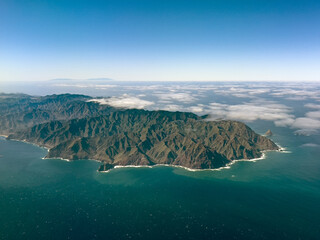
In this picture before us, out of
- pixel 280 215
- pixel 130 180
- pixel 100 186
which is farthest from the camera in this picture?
pixel 130 180

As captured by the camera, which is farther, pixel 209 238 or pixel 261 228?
pixel 261 228

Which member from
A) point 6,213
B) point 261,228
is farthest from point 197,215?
point 6,213

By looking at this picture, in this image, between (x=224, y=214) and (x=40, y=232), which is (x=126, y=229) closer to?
(x=40, y=232)

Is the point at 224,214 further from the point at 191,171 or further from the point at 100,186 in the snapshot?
the point at 100,186

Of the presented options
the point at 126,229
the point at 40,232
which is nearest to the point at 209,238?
the point at 126,229

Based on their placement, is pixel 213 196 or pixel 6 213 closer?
pixel 6 213

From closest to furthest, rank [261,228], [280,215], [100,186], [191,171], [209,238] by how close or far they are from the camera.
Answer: [209,238] → [261,228] → [280,215] → [100,186] → [191,171]
